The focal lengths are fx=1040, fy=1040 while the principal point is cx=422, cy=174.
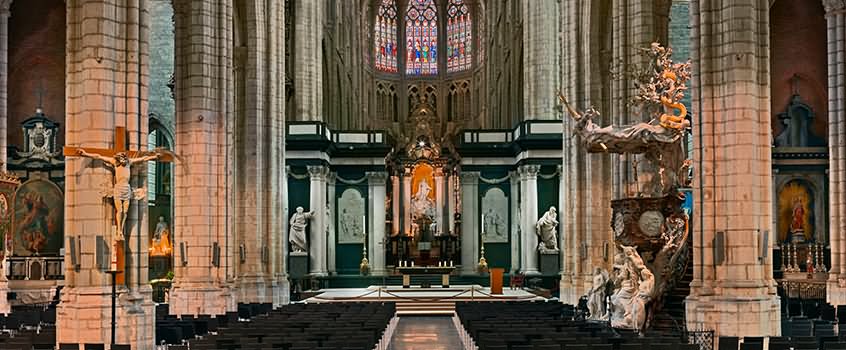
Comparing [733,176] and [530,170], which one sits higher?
[530,170]

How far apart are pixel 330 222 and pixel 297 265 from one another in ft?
11.9

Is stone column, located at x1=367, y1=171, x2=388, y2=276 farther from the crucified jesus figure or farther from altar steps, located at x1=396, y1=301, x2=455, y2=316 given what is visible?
the crucified jesus figure

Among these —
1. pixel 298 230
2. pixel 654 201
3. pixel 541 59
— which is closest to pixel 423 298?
pixel 298 230

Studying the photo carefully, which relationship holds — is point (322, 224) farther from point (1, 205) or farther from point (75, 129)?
point (75, 129)

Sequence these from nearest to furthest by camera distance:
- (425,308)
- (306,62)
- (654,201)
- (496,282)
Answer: (654,201)
(425,308)
(496,282)
(306,62)

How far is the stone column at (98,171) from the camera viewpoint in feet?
63.5

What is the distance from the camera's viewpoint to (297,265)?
46.1 metres

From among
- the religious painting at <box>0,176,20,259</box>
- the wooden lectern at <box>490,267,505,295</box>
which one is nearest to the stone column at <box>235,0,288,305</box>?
the wooden lectern at <box>490,267,505,295</box>

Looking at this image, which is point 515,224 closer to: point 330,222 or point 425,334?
point 330,222

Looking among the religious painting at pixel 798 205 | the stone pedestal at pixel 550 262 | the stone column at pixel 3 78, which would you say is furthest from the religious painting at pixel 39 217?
the religious painting at pixel 798 205

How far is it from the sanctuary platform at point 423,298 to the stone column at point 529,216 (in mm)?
5518

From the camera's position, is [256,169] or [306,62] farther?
[306,62]

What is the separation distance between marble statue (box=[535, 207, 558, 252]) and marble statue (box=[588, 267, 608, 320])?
20.6 m

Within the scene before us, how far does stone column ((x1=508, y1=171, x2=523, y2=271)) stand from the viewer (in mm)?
49219
